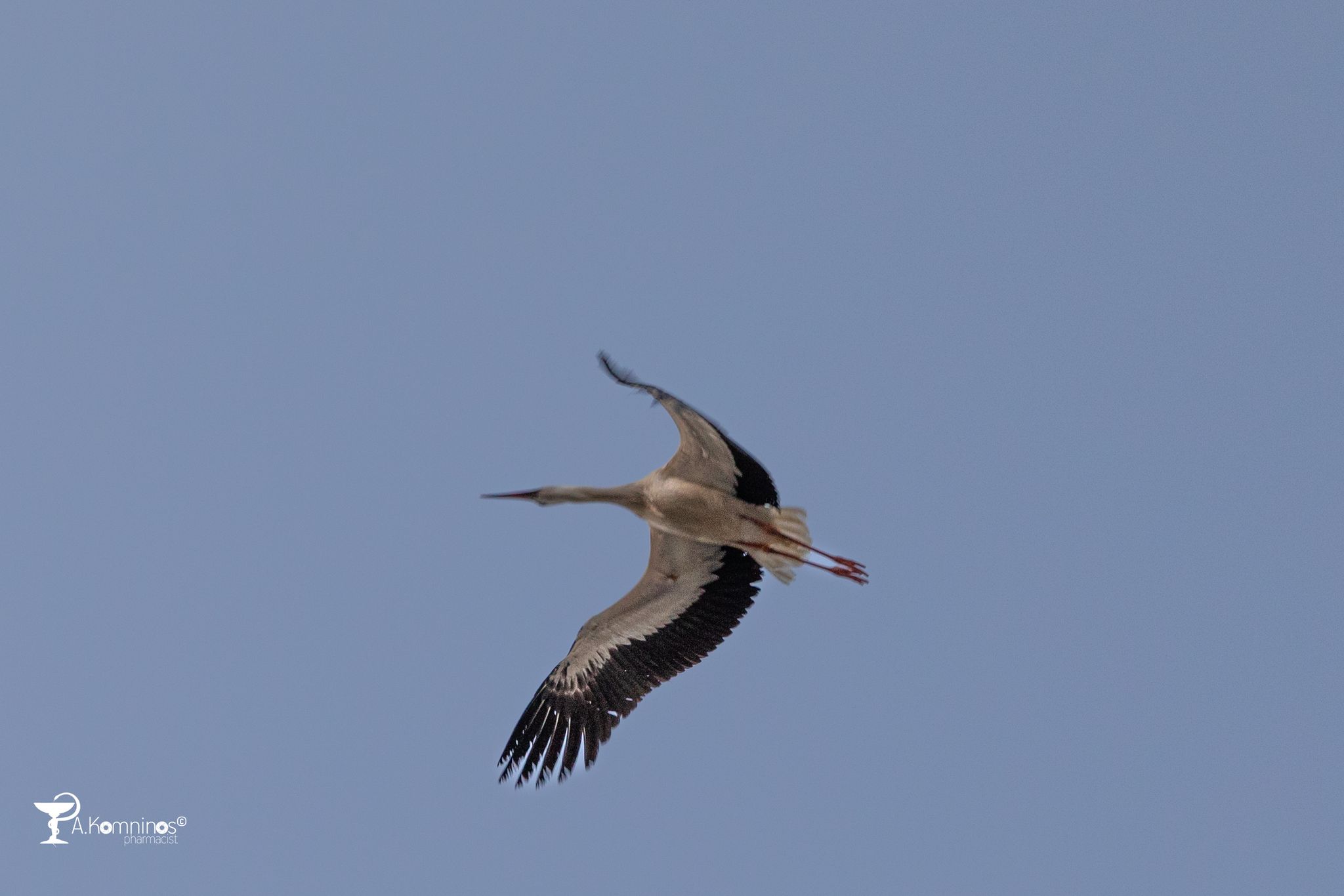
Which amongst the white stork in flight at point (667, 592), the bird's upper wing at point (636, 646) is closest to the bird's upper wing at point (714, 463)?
the white stork in flight at point (667, 592)

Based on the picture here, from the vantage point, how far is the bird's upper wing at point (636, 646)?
36.9 feet

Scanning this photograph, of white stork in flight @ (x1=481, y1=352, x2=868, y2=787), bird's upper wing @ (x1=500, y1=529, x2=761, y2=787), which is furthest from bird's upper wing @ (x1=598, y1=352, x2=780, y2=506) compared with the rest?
bird's upper wing @ (x1=500, y1=529, x2=761, y2=787)

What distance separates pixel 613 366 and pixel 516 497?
2667 millimetres

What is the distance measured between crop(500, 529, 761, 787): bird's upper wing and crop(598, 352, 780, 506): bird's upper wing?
2.71 ft

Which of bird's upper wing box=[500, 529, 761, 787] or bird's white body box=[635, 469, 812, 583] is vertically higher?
bird's white body box=[635, 469, 812, 583]

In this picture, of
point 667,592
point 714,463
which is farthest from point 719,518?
point 667,592

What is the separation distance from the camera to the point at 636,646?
1147 centimetres

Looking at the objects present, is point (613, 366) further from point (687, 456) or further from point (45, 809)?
point (45, 809)

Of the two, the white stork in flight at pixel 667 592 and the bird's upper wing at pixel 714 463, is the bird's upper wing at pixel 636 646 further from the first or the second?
the bird's upper wing at pixel 714 463

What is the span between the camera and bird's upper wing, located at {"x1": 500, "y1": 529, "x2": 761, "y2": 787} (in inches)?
443

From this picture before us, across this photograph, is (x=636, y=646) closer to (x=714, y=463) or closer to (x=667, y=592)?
(x=667, y=592)

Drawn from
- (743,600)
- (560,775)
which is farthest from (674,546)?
(560,775)

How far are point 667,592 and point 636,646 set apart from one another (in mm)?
550

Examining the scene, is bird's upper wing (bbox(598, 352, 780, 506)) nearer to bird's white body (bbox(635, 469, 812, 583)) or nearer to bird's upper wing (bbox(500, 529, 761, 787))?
bird's white body (bbox(635, 469, 812, 583))
